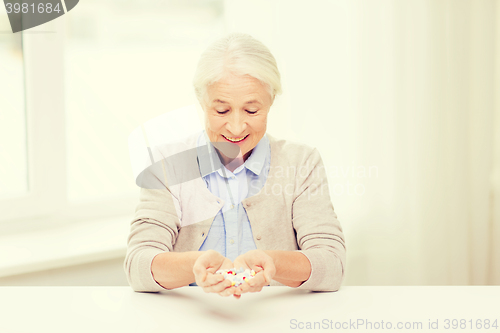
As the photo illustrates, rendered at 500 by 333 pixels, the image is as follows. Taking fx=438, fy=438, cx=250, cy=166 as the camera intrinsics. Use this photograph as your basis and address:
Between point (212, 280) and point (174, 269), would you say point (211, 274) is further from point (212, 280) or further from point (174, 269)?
point (174, 269)

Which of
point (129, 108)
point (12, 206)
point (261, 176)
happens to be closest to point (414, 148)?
point (261, 176)

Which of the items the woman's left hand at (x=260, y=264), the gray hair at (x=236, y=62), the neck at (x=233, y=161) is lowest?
the woman's left hand at (x=260, y=264)

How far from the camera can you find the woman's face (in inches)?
39.6

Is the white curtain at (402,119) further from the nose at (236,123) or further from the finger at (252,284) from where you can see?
the finger at (252,284)

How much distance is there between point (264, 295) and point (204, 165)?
37cm

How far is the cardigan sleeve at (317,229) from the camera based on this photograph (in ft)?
2.98

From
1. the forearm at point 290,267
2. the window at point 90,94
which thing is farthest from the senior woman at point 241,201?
the window at point 90,94

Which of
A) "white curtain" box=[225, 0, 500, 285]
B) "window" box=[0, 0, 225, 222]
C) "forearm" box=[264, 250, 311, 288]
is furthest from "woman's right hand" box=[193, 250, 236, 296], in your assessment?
"white curtain" box=[225, 0, 500, 285]

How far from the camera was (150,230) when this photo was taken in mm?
972

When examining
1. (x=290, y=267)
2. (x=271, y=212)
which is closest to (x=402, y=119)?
(x=271, y=212)

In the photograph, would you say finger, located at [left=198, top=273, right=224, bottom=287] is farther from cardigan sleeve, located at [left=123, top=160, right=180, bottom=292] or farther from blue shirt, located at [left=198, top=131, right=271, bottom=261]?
blue shirt, located at [left=198, top=131, right=271, bottom=261]

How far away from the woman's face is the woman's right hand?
1.08 ft

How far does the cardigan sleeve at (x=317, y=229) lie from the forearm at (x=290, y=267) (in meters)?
0.01

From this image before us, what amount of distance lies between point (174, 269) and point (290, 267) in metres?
0.23
